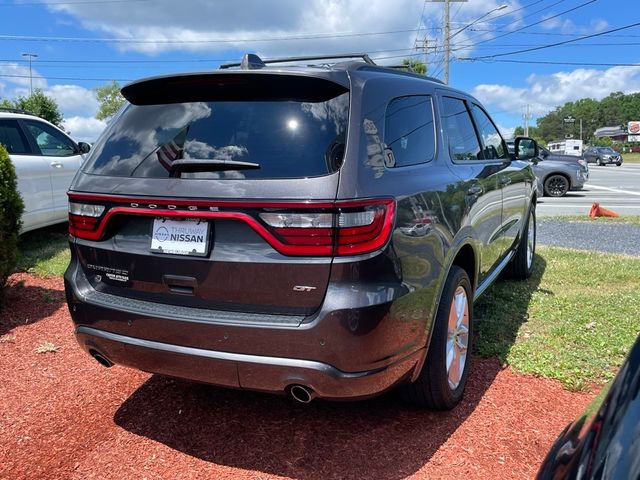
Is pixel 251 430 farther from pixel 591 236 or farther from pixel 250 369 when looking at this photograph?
pixel 591 236

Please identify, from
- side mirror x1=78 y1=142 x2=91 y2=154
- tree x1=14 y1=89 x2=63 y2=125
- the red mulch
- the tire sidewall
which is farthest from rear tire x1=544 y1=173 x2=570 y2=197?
tree x1=14 y1=89 x2=63 y2=125

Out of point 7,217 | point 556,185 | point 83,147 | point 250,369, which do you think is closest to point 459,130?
point 250,369

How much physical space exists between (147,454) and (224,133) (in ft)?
5.51

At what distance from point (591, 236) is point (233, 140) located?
8187 millimetres

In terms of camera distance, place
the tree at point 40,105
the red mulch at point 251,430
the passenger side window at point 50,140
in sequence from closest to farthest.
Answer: the red mulch at point 251,430, the passenger side window at point 50,140, the tree at point 40,105

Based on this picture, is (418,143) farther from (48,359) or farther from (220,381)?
(48,359)

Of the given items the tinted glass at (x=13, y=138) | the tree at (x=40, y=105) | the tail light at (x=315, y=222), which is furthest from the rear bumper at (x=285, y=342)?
the tree at (x=40, y=105)

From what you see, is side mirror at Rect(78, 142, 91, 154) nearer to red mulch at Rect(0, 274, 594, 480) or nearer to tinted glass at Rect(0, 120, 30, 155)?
tinted glass at Rect(0, 120, 30, 155)

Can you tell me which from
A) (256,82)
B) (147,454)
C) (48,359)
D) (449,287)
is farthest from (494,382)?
(48,359)

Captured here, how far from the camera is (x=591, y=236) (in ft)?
29.8

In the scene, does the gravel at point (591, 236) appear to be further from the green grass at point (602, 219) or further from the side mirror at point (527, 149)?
the side mirror at point (527, 149)

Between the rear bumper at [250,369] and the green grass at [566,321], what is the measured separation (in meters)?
1.58

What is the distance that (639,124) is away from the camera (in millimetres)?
93062

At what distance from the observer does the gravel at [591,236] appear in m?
8.08
